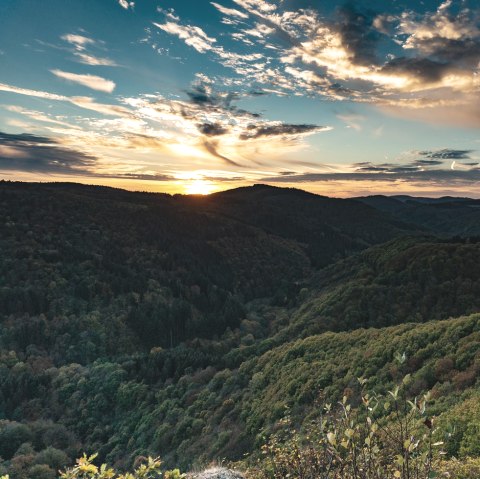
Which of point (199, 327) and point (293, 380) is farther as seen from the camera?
point (199, 327)

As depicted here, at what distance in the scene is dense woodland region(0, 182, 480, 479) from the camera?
24969 millimetres

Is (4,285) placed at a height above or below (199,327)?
above

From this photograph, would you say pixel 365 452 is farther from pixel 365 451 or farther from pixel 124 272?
pixel 124 272

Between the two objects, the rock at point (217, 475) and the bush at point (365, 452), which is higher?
the bush at point (365, 452)

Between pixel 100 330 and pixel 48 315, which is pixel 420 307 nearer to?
pixel 100 330

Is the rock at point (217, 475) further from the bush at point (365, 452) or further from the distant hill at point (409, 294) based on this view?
the distant hill at point (409, 294)

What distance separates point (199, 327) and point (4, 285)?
1920 inches

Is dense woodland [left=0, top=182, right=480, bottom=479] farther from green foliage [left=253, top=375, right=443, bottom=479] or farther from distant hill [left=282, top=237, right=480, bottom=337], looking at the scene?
green foliage [left=253, top=375, right=443, bottom=479]

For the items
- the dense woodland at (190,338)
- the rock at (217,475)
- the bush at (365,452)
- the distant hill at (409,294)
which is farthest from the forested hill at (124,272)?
the bush at (365,452)

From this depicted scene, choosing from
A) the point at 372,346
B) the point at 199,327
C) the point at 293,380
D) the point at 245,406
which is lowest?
the point at 199,327

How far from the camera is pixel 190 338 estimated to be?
3733 inches

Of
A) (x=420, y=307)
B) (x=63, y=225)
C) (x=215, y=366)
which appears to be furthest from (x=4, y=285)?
(x=420, y=307)

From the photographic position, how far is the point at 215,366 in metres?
49.9

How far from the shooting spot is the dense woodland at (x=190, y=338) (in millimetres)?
24969
